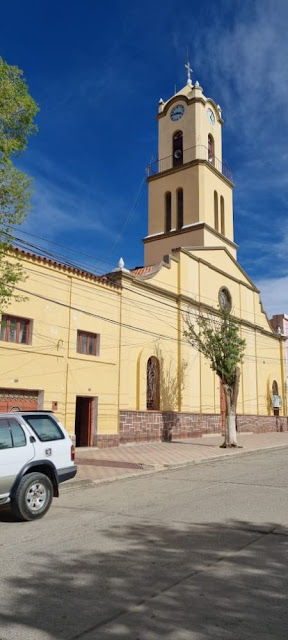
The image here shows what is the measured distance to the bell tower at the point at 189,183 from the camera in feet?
96.2

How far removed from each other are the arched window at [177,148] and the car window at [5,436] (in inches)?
1055

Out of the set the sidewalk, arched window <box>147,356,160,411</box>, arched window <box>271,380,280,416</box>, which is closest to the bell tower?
arched window <box>147,356,160,411</box>

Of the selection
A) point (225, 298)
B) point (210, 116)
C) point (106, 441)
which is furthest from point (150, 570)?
point (210, 116)

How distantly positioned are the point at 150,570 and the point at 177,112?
105 ft

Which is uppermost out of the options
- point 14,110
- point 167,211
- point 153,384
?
point 167,211

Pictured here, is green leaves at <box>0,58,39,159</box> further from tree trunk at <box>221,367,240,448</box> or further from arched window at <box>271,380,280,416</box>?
arched window at <box>271,380,280,416</box>

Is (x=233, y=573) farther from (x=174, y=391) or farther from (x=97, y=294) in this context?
(x=174, y=391)

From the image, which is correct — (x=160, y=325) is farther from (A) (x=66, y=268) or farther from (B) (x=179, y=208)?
(B) (x=179, y=208)

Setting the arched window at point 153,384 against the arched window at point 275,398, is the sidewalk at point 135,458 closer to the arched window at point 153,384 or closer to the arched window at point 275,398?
the arched window at point 153,384

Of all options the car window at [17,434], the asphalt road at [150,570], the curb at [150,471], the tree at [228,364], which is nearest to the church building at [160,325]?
the tree at [228,364]

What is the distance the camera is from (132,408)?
20547 mm

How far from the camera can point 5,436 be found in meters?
7.21

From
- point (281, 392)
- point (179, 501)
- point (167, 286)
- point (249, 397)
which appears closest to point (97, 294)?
point (167, 286)

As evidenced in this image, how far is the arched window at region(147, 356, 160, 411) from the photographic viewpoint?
22109 millimetres
